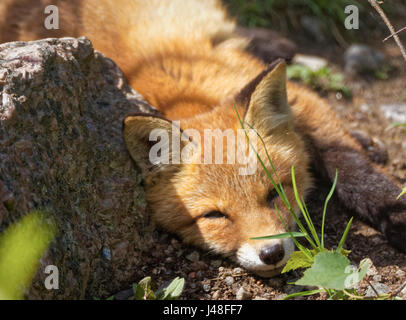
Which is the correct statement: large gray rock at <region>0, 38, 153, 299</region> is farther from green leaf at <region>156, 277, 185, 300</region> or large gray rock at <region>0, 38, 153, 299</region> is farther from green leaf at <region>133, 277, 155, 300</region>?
green leaf at <region>156, 277, 185, 300</region>

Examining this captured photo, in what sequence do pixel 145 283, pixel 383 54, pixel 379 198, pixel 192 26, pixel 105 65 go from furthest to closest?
pixel 383 54, pixel 192 26, pixel 105 65, pixel 379 198, pixel 145 283

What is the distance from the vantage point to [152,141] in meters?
3.38

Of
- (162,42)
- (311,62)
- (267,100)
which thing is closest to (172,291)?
(267,100)

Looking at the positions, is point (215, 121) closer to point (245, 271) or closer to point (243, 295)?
point (245, 271)

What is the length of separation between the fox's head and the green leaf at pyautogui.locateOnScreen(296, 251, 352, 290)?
476 millimetres

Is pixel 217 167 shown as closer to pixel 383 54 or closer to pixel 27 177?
pixel 27 177

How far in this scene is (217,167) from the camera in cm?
326

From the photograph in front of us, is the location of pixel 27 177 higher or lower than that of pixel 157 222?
higher

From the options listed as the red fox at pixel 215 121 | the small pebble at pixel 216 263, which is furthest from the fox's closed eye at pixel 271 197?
the small pebble at pixel 216 263

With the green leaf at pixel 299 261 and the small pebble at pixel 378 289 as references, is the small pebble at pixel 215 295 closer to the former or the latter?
the green leaf at pixel 299 261

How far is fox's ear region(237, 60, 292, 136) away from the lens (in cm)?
331

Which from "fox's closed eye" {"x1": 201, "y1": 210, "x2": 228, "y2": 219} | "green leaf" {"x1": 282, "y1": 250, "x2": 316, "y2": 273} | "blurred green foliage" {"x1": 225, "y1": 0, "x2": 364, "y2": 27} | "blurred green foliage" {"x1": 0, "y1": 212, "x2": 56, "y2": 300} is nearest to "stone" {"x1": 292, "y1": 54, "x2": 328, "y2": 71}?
"blurred green foliage" {"x1": 225, "y1": 0, "x2": 364, "y2": 27}
